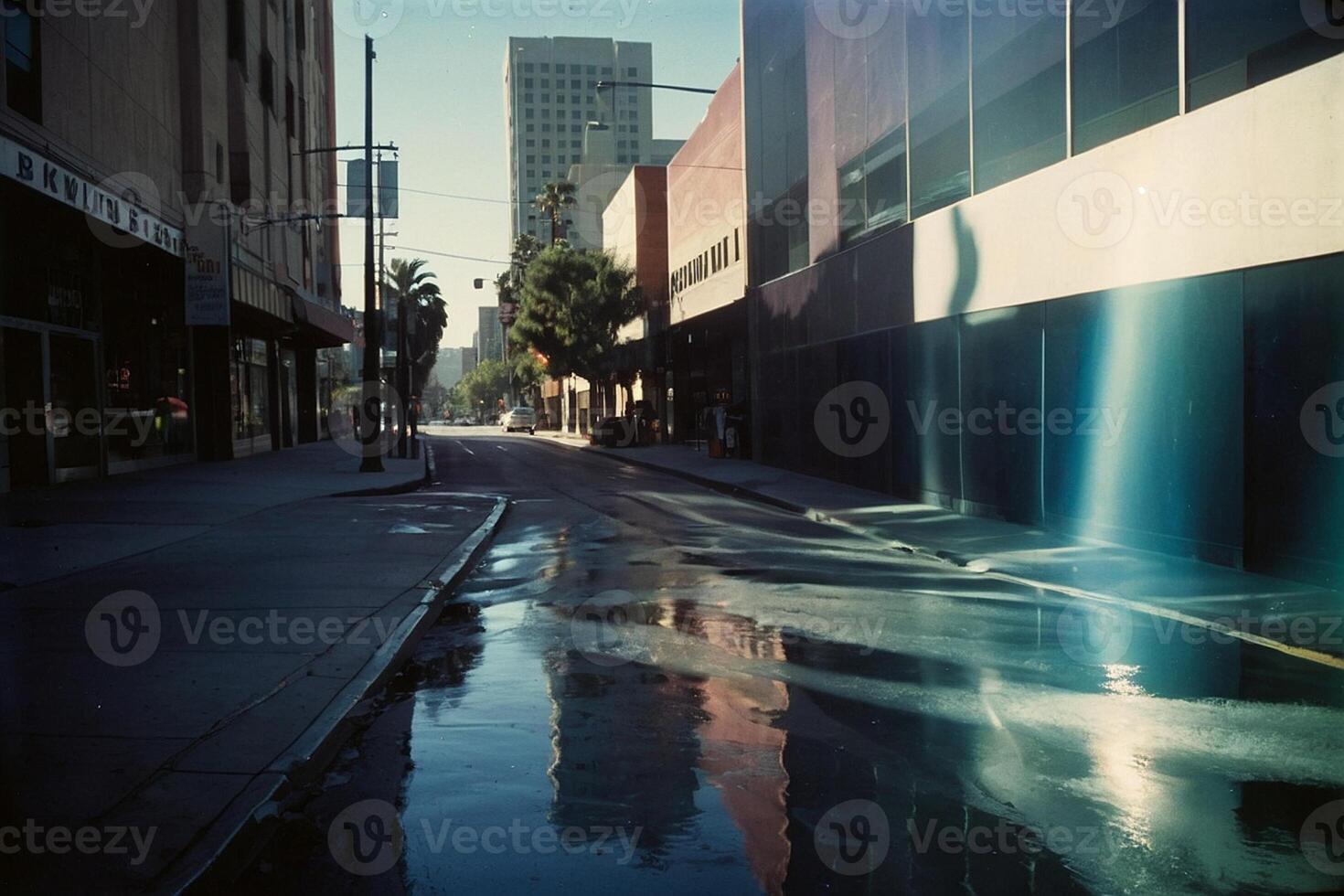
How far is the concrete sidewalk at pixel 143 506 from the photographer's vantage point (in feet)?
37.7

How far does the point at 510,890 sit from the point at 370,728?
7.56ft

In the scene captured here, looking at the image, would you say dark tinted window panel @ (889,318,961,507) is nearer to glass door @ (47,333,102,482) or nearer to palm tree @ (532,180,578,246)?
glass door @ (47,333,102,482)

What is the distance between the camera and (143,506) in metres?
16.7

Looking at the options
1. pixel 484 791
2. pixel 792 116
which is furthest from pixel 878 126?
pixel 484 791

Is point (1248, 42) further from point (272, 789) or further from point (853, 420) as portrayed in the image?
point (853, 420)

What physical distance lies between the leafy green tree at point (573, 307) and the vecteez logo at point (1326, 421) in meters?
43.8

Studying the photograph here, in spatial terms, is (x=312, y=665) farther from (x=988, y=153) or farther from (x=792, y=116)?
(x=792, y=116)

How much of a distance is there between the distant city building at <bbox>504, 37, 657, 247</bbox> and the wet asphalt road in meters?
172

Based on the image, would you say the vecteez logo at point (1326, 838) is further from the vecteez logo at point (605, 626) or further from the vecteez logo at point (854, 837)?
the vecteez logo at point (605, 626)

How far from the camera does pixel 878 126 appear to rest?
70.5 feet

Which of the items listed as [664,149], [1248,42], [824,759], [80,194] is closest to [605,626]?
[824,759]

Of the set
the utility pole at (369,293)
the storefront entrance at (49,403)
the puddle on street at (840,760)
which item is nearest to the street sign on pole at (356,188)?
the utility pole at (369,293)

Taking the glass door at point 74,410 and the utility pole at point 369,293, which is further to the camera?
the utility pole at point 369,293

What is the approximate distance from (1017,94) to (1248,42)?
479cm
